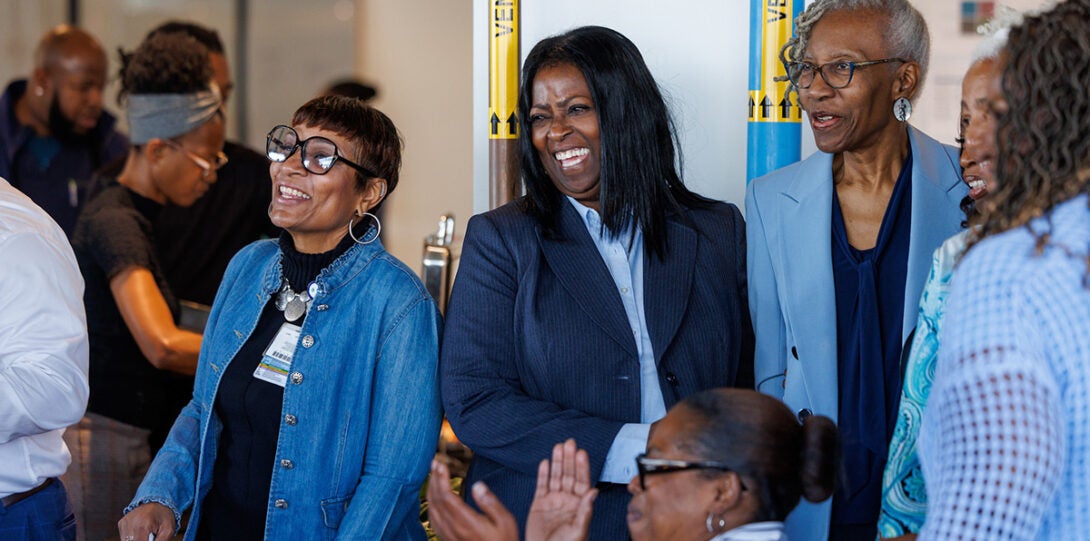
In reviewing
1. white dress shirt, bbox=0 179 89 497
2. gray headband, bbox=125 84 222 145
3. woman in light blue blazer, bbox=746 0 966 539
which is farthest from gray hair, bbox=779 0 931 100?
gray headband, bbox=125 84 222 145

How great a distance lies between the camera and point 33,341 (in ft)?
7.40

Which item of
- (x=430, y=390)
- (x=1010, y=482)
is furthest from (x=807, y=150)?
(x=1010, y=482)

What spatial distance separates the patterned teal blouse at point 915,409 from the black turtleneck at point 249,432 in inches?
48.6

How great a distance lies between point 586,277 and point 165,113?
204cm

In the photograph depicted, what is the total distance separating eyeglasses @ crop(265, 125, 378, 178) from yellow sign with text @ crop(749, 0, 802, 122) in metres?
1.11

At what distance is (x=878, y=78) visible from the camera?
2482 mm

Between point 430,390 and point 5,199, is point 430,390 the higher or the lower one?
the lower one

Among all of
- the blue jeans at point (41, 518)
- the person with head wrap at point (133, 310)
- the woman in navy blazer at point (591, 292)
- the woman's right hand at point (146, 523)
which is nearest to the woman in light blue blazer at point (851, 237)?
the woman in navy blazer at point (591, 292)

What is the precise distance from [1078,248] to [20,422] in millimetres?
1902

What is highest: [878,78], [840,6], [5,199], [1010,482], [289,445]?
[840,6]

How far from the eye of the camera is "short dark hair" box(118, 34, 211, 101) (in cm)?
392

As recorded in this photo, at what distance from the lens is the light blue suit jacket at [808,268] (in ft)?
7.92

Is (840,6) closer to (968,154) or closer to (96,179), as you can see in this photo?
(968,154)

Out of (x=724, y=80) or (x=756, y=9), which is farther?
(x=724, y=80)
